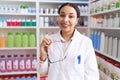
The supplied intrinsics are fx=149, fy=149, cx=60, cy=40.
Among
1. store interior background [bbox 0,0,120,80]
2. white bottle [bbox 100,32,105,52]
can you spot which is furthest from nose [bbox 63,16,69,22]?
store interior background [bbox 0,0,120,80]

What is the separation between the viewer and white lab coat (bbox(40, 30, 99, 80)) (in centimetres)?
113

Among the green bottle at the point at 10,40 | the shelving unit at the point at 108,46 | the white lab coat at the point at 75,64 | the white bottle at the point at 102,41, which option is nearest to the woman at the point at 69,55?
the white lab coat at the point at 75,64

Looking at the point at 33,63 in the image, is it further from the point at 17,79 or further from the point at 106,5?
the point at 106,5

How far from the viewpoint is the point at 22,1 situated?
2.83 m

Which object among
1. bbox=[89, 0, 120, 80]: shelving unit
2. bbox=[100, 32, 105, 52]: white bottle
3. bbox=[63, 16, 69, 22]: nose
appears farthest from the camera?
bbox=[100, 32, 105, 52]: white bottle

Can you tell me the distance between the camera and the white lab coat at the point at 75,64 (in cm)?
113

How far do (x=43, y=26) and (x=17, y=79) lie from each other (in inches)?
46.2

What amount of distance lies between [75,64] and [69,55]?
82 mm

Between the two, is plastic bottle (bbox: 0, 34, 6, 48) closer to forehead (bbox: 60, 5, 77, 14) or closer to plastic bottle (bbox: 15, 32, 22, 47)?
plastic bottle (bbox: 15, 32, 22, 47)

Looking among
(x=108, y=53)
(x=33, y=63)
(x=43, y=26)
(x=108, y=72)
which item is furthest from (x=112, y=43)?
(x=33, y=63)

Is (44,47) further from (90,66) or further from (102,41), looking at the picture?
(102,41)

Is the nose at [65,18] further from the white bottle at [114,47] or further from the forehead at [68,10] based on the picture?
the white bottle at [114,47]

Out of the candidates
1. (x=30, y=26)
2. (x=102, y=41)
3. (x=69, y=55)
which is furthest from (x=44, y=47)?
(x=30, y=26)

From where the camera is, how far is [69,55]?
1.15 metres
